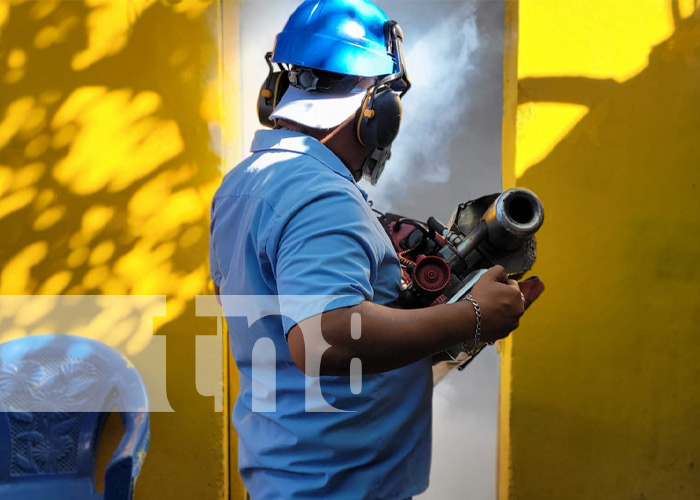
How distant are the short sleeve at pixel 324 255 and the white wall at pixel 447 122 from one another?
2.19 m

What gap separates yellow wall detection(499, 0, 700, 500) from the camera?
352cm

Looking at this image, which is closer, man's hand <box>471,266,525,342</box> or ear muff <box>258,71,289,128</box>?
man's hand <box>471,266,525,342</box>

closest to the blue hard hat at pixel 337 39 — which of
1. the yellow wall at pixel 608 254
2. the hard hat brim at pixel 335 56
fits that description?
the hard hat brim at pixel 335 56

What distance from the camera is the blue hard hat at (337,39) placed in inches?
75.2

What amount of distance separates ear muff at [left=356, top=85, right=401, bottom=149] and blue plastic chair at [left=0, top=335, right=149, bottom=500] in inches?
60.7

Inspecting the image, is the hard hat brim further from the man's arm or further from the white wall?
the white wall

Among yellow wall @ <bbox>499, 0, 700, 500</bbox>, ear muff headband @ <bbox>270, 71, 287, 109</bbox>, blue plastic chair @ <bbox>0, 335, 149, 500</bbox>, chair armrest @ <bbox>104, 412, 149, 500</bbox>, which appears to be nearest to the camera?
ear muff headband @ <bbox>270, 71, 287, 109</bbox>

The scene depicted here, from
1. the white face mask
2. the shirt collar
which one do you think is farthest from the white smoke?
the shirt collar

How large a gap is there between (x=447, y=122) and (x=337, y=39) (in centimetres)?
187

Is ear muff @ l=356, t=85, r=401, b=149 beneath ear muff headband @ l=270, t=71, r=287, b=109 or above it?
beneath

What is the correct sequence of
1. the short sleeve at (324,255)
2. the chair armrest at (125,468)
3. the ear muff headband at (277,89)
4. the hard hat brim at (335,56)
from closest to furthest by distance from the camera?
the short sleeve at (324,255) → the hard hat brim at (335,56) → the ear muff headband at (277,89) → the chair armrest at (125,468)

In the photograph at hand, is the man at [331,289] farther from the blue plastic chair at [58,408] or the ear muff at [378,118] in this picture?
the blue plastic chair at [58,408]

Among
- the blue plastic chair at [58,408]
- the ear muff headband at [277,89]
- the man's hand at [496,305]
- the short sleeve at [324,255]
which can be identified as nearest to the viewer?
the short sleeve at [324,255]

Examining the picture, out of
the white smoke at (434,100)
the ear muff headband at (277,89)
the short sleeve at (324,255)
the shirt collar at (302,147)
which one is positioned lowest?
the short sleeve at (324,255)
